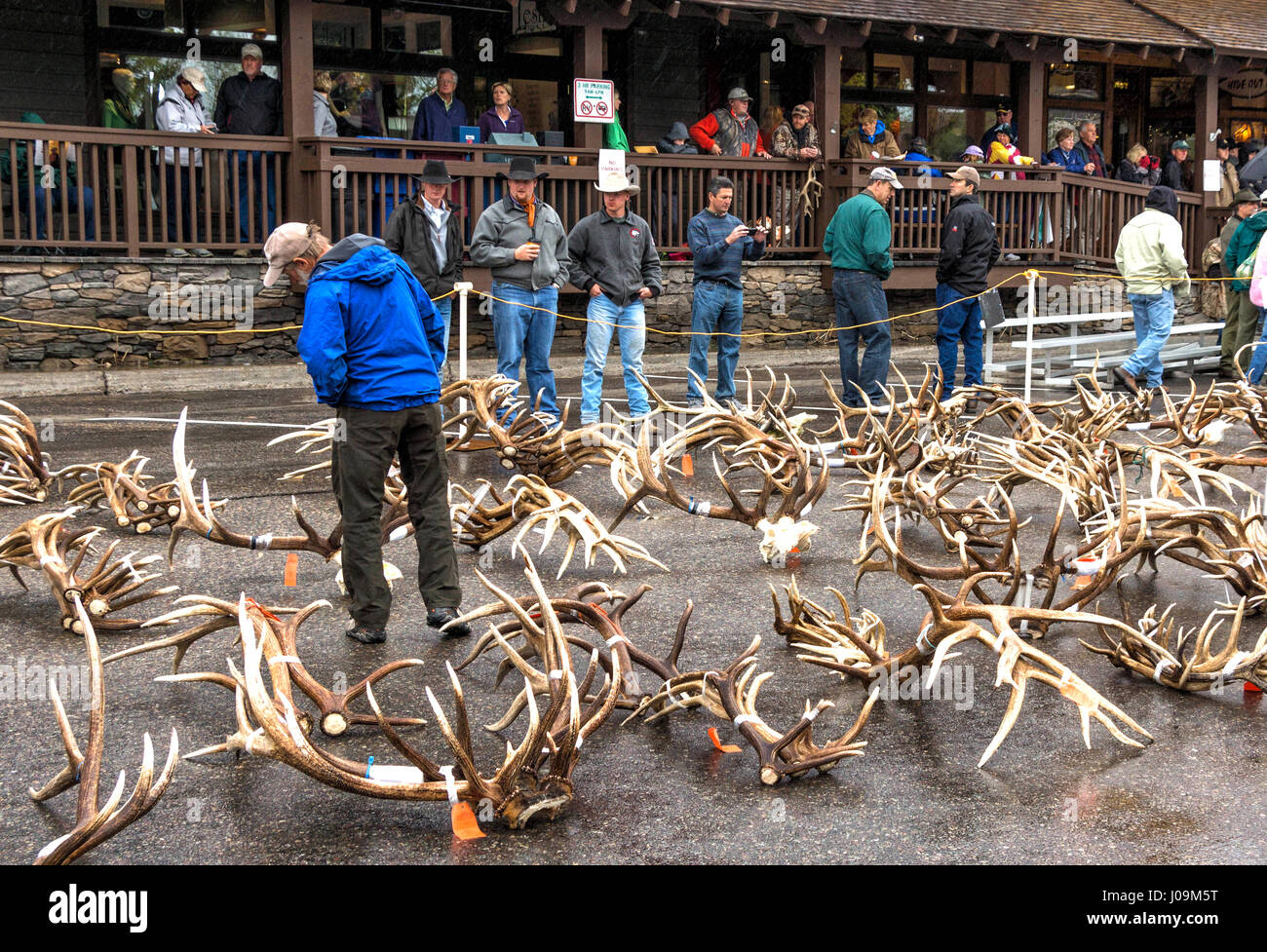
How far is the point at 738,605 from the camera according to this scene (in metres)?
6.47

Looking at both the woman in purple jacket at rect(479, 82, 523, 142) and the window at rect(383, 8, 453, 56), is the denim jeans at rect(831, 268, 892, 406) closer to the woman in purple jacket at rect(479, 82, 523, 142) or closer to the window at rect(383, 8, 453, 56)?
the woman in purple jacket at rect(479, 82, 523, 142)

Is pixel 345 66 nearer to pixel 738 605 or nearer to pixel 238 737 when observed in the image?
pixel 738 605

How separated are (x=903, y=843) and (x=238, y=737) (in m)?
1.83

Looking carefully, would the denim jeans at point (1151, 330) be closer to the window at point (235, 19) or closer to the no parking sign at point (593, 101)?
the no parking sign at point (593, 101)

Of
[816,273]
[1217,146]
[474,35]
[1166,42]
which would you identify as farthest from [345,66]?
[1217,146]

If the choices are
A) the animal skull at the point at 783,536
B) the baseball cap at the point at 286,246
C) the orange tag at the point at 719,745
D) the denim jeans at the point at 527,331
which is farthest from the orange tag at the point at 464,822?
the denim jeans at the point at 527,331

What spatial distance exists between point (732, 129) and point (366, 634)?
1339 centimetres

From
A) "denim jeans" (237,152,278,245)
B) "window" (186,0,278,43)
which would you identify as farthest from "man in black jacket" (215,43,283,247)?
"window" (186,0,278,43)

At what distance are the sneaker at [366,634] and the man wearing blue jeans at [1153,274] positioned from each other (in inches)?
372

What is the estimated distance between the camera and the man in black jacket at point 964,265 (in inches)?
516

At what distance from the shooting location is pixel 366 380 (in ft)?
19.4

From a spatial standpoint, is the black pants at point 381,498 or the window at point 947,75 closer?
the black pants at point 381,498

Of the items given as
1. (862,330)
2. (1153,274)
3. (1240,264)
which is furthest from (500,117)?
(1240,264)

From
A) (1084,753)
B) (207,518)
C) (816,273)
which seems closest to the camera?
(1084,753)
